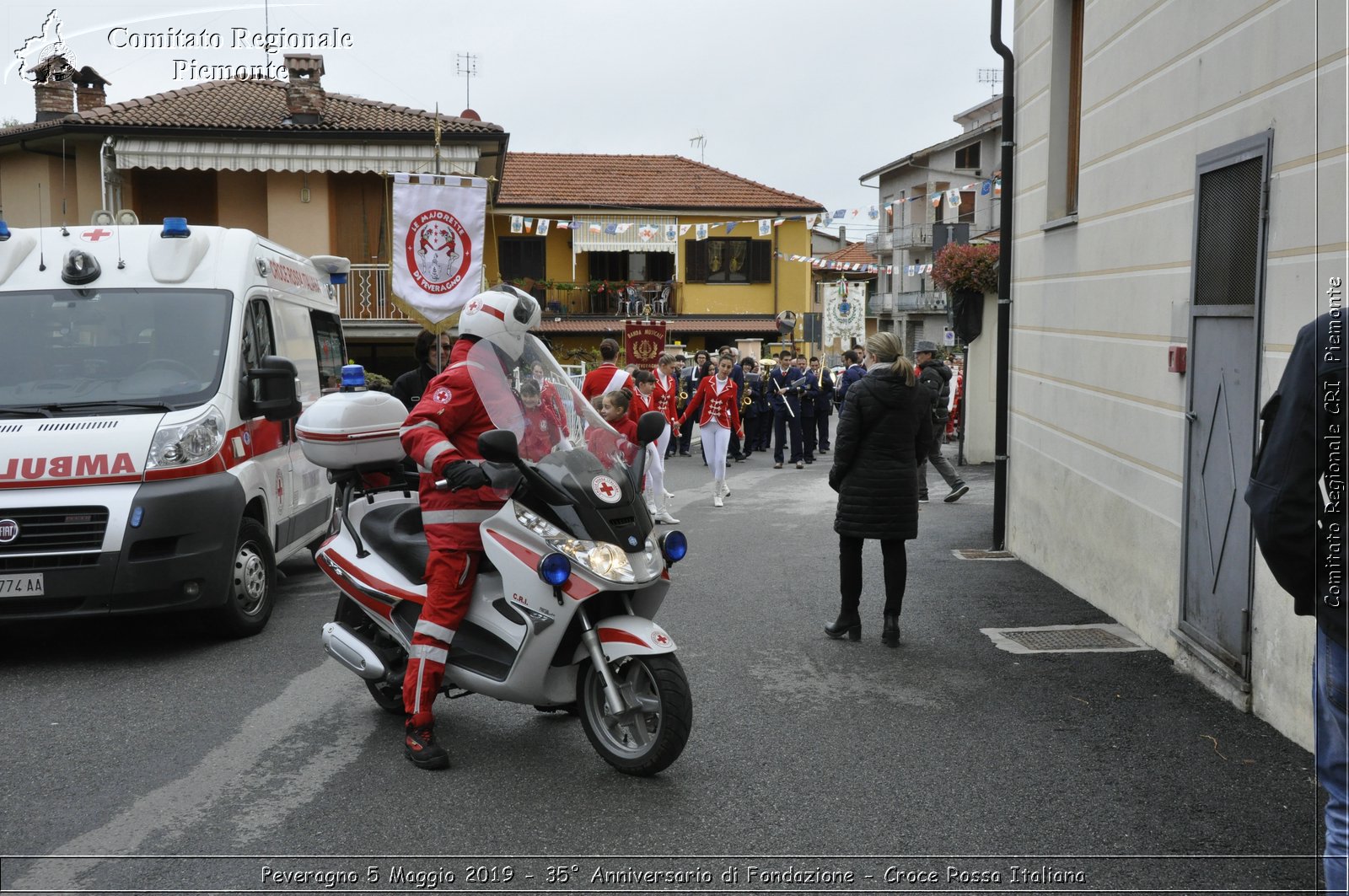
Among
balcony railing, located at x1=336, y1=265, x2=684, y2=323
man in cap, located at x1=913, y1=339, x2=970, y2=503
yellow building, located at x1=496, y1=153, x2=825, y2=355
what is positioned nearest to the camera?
man in cap, located at x1=913, y1=339, x2=970, y2=503

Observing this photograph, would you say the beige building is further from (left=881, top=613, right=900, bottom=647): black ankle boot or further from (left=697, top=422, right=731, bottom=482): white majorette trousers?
(left=697, top=422, right=731, bottom=482): white majorette trousers

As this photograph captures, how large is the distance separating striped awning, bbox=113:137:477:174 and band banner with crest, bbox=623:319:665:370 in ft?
16.1

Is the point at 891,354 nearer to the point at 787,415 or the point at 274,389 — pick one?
the point at 274,389

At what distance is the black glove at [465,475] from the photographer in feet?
15.3

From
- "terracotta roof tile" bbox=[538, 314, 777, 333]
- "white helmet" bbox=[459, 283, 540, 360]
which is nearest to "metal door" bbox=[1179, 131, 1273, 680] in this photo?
"white helmet" bbox=[459, 283, 540, 360]

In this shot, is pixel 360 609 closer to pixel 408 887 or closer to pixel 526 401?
pixel 526 401

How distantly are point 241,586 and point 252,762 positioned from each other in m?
2.71

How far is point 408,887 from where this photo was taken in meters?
3.95

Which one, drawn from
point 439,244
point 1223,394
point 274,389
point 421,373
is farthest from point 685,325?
point 1223,394

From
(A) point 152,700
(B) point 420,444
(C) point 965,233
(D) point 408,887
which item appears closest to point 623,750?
(D) point 408,887

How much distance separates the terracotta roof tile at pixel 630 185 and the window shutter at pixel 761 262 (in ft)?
4.56

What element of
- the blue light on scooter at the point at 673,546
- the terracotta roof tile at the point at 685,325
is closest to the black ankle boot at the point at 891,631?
the blue light on scooter at the point at 673,546

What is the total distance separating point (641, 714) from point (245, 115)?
2320 cm

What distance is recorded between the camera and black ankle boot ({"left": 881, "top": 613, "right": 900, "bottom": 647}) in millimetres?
7418
